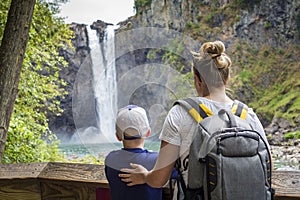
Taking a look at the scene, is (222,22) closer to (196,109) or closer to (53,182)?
(53,182)

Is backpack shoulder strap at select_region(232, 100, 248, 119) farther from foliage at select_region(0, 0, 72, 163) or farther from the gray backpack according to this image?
foliage at select_region(0, 0, 72, 163)

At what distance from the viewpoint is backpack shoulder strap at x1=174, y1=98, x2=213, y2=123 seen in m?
0.70

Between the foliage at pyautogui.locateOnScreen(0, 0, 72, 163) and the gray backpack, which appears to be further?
the foliage at pyautogui.locateOnScreen(0, 0, 72, 163)

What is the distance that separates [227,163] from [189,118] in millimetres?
119

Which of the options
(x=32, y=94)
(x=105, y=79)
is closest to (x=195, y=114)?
(x=32, y=94)

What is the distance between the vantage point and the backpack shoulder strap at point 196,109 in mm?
704

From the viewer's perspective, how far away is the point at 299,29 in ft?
50.8

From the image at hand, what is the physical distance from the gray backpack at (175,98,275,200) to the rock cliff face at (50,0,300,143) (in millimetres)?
14100

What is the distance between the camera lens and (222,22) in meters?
17.4

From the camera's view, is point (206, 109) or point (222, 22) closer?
point (206, 109)

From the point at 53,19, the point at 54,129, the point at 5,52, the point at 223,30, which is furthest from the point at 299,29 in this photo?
the point at 5,52

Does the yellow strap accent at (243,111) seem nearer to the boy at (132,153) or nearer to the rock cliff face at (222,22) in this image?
the boy at (132,153)

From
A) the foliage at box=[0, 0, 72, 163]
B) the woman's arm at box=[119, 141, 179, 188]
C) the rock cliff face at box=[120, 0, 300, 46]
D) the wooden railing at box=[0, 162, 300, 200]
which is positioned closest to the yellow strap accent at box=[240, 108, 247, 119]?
the woman's arm at box=[119, 141, 179, 188]

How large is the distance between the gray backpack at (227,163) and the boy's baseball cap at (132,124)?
15cm
